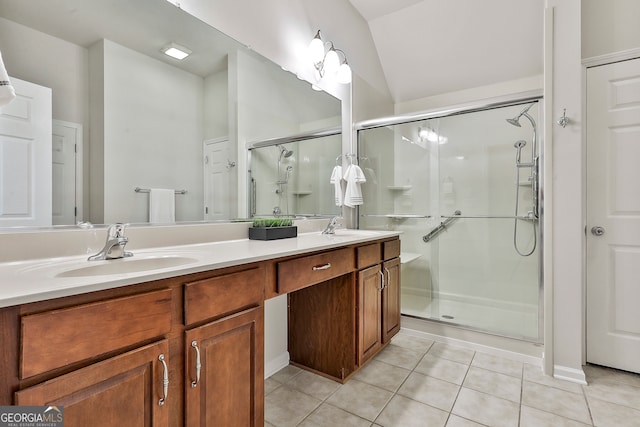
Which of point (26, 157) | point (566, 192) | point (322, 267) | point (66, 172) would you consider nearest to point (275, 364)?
point (322, 267)

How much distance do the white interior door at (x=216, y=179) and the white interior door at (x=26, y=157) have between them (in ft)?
2.03

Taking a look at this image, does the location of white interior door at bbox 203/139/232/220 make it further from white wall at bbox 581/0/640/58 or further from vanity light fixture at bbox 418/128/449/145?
white wall at bbox 581/0/640/58

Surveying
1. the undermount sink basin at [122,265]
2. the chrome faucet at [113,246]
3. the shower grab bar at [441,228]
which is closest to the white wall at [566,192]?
the shower grab bar at [441,228]

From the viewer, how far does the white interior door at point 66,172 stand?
1109 mm

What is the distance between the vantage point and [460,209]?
2.73 meters

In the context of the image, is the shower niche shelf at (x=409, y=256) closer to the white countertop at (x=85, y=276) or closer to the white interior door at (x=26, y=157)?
the white countertop at (x=85, y=276)

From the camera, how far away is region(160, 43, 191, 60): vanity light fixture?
1.43 metres

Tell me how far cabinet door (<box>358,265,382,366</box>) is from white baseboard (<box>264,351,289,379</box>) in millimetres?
517

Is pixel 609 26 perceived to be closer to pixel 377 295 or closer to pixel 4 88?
pixel 377 295

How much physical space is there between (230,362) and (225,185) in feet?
3.07

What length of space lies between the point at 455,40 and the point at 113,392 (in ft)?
10.8

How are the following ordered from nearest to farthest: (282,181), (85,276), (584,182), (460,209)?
(85,276)
(584,182)
(282,181)
(460,209)

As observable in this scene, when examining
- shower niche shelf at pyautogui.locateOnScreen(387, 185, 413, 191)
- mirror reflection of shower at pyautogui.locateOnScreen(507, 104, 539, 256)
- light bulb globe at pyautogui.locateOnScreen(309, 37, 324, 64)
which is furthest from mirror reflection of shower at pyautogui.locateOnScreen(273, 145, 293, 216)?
mirror reflection of shower at pyautogui.locateOnScreen(507, 104, 539, 256)

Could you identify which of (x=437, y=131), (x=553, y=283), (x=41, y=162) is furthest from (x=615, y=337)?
(x=41, y=162)
